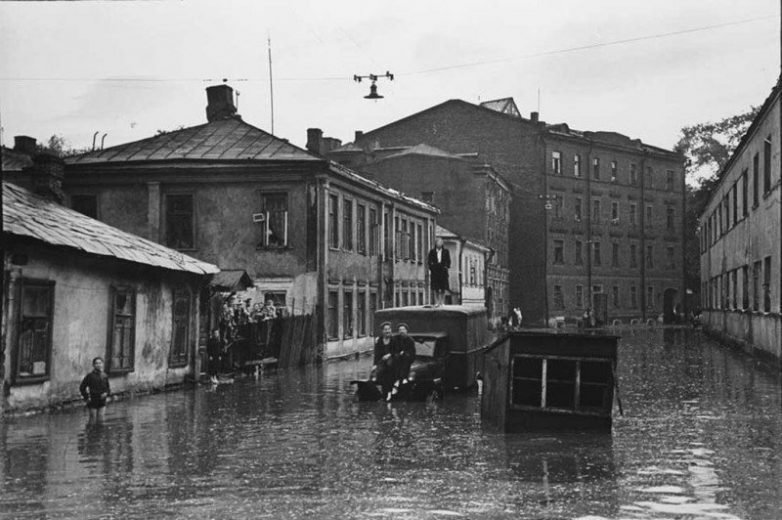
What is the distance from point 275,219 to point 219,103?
21.6 feet

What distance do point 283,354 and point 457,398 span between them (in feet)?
34.9

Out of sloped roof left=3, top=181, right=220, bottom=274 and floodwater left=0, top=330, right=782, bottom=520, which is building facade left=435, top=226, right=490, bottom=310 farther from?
floodwater left=0, top=330, right=782, bottom=520

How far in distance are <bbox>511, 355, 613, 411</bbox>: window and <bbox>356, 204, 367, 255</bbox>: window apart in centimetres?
2398

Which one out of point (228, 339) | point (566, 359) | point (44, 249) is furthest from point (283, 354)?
point (566, 359)

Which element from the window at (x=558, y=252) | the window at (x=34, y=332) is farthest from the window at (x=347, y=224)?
the window at (x=558, y=252)

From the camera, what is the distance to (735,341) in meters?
36.9

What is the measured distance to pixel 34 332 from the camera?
646 inches

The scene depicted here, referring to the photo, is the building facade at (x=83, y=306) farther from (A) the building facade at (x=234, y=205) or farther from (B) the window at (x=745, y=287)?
(B) the window at (x=745, y=287)

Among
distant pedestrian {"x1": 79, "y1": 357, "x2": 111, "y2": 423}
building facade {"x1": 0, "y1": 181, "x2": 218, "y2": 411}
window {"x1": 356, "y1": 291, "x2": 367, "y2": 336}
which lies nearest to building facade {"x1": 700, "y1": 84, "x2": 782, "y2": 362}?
window {"x1": 356, "y1": 291, "x2": 367, "y2": 336}

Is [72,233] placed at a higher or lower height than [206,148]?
lower

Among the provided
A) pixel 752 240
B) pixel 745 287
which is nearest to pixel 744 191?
pixel 752 240

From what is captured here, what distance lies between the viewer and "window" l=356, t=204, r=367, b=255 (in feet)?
122

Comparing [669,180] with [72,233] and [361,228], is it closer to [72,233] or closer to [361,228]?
[361,228]

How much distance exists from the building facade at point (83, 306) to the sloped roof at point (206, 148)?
9609 mm
